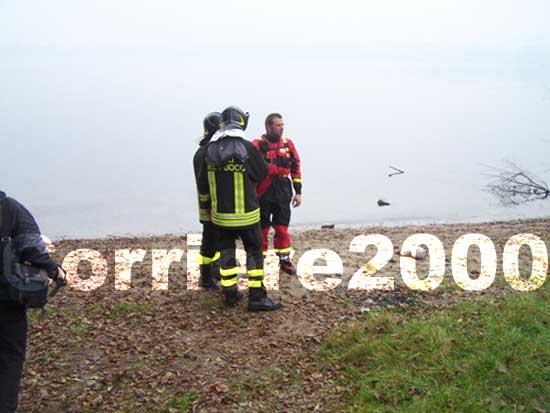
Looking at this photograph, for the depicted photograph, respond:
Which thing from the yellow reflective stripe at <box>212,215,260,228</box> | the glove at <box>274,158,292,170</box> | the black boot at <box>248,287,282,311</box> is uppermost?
the glove at <box>274,158,292,170</box>

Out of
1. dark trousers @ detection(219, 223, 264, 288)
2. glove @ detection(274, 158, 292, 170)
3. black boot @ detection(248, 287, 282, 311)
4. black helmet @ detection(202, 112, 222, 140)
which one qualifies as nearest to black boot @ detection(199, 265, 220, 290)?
dark trousers @ detection(219, 223, 264, 288)

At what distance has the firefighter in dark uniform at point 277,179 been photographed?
7469 mm

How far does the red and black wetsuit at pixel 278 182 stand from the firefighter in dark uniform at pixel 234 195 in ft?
3.07

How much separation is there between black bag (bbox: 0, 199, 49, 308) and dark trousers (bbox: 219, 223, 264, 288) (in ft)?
8.44

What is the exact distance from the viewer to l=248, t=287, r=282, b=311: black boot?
6.62m

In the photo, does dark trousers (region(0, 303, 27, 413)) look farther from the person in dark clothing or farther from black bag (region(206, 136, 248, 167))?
black bag (region(206, 136, 248, 167))

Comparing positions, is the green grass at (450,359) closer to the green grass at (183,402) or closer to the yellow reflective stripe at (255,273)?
the yellow reflective stripe at (255,273)

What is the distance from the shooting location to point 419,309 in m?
6.66

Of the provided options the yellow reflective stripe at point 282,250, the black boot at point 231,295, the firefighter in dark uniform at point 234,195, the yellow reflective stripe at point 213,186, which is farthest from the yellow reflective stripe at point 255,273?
the yellow reflective stripe at point 282,250

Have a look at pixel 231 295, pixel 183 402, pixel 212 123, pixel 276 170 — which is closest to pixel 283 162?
pixel 276 170

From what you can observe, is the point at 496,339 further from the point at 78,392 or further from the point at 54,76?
the point at 54,76

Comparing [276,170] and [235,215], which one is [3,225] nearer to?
[235,215]

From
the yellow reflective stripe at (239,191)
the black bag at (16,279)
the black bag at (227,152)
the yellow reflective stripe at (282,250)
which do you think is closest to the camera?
the black bag at (16,279)

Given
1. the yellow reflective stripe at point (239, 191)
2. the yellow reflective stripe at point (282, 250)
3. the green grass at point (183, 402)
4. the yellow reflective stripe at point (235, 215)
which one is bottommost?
the green grass at point (183, 402)
